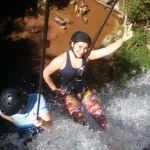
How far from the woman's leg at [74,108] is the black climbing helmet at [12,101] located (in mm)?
1146

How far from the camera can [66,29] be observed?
8.04 metres

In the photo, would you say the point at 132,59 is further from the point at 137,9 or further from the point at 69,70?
the point at 69,70

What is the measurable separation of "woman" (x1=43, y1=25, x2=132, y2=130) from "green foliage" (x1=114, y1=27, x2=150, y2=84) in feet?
7.50

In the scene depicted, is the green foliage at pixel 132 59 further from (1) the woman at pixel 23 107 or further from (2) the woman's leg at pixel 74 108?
(1) the woman at pixel 23 107

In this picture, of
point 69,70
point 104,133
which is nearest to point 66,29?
point 104,133

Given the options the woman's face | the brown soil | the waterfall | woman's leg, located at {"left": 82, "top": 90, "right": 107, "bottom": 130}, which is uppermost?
the brown soil

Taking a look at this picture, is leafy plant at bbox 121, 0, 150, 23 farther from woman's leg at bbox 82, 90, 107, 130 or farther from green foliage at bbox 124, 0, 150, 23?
woman's leg at bbox 82, 90, 107, 130

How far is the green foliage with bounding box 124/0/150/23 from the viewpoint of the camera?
636 cm

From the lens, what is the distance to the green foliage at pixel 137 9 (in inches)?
250

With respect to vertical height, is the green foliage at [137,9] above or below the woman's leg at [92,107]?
above

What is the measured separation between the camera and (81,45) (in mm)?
3621

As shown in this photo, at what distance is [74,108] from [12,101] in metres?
1.33

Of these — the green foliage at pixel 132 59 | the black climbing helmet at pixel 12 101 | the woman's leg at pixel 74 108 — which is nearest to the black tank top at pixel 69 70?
the woman's leg at pixel 74 108

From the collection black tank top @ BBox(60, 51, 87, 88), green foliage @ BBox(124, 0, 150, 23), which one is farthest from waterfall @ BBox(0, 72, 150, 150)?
green foliage @ BBox(124, 0, 150, 23)
